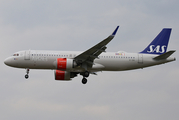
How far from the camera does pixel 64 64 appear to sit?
39875 millimetres

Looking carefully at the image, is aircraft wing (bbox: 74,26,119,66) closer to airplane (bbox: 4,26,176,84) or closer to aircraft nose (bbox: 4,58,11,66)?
airplane (bbox: 4,26,176,84)

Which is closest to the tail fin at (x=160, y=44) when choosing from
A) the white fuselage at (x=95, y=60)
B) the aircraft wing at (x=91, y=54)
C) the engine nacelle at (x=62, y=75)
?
the white fuselage at (x=95, y=60)

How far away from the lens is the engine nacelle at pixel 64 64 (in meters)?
39.8

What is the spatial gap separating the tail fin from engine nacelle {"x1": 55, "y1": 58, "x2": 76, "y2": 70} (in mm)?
10760

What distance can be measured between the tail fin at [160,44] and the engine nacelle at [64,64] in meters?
10.8

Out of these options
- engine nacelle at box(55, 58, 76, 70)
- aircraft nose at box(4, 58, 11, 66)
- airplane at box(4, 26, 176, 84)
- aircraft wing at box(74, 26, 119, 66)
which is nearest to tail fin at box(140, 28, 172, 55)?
airplane at box(4, 26, 176, 84)

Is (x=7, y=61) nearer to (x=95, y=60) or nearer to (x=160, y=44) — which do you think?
(x=95, y=60)

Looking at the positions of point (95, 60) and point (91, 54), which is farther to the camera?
point (95, 60)

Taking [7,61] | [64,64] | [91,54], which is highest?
[91,54]

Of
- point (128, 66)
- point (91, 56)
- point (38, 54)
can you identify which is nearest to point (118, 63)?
point (128, 66)

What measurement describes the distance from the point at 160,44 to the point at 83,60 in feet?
38.7

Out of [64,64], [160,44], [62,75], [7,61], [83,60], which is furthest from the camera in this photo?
[160,44]

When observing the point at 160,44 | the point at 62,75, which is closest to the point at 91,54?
the point at 62,75

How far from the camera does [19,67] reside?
42281mm
